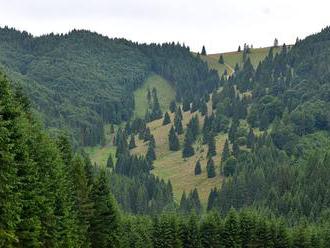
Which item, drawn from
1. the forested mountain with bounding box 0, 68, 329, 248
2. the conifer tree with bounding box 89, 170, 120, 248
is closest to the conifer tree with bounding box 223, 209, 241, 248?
the forested mountain with bounding box 0, 68, 329, 248

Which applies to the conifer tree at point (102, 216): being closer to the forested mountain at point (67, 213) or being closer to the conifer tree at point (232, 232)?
the forested mountain at point (67, 213)

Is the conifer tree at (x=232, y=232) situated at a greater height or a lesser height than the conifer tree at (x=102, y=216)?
lesser

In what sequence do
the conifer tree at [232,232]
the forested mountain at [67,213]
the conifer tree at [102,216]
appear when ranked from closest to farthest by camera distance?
1. the forested mountain at [67,213]
2. the conifer tree at [102,216]
3. the conifer tree at [232,232]

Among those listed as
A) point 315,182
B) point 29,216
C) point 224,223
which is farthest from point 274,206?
point 29,216

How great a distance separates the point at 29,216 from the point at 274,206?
163309 mm

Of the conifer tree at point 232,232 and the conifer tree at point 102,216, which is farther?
the conifer tree at point 232,232

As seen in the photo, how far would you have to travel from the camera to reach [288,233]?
358 feet

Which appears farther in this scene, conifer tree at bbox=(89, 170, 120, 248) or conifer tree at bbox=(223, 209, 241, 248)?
conifer tree at bbox=(223, 209, 241, 248)

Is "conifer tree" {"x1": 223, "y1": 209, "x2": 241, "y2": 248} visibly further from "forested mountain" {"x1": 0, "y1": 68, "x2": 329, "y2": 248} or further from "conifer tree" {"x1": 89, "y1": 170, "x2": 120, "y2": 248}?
"conifer tree" {"x1": 89, "y1": 170, "x2": 120, "y2": 248}

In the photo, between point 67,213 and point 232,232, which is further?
point 232,232

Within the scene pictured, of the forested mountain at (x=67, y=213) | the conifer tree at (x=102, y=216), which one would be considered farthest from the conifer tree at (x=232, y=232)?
the conifer tree at (x=102, y=216)

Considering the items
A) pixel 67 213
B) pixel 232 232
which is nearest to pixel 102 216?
pixel 67 213

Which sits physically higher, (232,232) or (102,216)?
(102,216)

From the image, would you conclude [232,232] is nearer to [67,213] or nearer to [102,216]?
[102,216]
